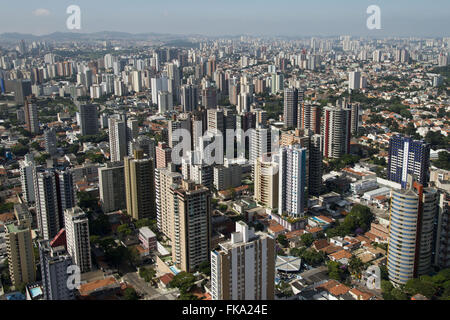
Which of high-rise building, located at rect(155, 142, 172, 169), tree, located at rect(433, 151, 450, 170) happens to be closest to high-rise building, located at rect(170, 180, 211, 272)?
high-rise building, located at rect(155, 142, 172, 169)

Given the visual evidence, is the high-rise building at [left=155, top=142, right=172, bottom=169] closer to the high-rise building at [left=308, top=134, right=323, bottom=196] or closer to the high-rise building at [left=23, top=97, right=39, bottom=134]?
the high-rise building at [left=308, top=134, right=323, bottom=196]

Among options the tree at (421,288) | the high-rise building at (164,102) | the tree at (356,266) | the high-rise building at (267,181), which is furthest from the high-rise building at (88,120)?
the tree at (421,288)

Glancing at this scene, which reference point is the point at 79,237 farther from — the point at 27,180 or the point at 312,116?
the point at 312,116

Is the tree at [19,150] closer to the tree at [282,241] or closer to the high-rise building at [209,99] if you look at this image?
the high-rise building at [209,99]

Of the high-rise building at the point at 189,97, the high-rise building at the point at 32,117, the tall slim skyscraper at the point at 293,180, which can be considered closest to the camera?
the tall slim skyscraper at the point at 293,180
